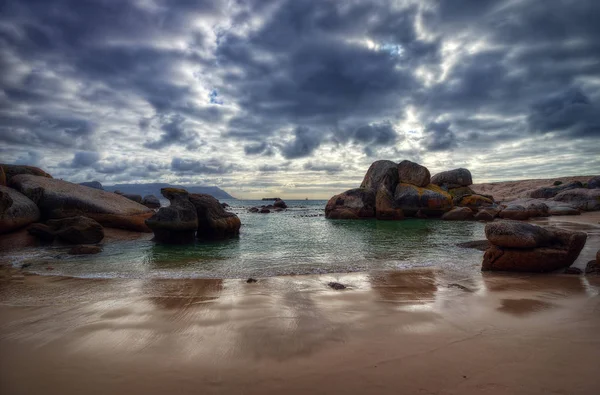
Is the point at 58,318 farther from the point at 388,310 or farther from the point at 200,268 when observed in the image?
the point at 388,310

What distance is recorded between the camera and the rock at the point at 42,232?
42.0 ft

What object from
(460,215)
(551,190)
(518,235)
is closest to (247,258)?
(518,235)

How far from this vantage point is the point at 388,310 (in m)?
4.94

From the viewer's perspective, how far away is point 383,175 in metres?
30.6

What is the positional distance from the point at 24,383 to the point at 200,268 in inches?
244

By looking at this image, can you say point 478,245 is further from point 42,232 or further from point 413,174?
point 413,174

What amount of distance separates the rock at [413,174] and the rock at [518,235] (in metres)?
23.3

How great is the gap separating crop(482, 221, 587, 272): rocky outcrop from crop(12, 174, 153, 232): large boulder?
17.2m

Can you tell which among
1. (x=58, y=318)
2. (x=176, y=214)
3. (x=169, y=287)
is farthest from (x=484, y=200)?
(x=58, y=318)

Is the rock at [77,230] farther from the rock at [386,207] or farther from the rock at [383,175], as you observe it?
the rock at [383,175]

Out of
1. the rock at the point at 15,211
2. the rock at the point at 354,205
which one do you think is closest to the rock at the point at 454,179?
the rock at the point at 354,205

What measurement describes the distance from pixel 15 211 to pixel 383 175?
27631mm

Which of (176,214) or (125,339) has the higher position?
(176,214)

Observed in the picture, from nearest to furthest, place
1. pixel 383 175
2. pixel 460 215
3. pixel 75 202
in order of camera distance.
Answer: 1. pixel 75 202
2. pixel 460 215
3. pixel 383 175
